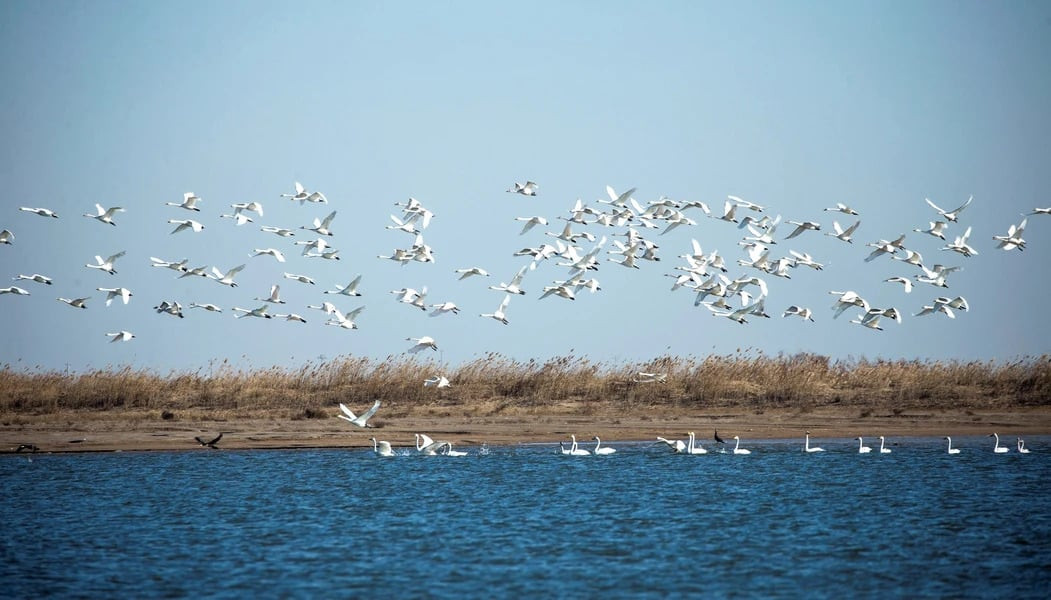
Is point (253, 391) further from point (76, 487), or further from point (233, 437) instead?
point (76, 487)

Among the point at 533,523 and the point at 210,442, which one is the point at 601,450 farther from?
the point at 210,442

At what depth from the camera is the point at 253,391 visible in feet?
119

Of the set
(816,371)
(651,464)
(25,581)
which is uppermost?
(816,371)

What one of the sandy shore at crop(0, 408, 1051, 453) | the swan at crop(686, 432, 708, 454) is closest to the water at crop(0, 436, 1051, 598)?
the swan at crop(686, 432, 708, 454)

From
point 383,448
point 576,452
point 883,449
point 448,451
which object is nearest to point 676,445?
point 576,452

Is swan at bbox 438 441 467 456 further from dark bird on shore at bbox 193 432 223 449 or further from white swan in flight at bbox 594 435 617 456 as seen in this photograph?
dark bird on shore at bbox 193 432 223 449

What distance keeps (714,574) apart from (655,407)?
17795 millimetres

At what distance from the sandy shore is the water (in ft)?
2.66

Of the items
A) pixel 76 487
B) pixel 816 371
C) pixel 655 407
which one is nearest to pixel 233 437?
pixel 76 487

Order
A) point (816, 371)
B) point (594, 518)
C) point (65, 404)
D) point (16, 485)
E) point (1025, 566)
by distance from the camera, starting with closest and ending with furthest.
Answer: point (1025, 566), point (594, 518), point (16, 485), point (65, 404), point (816, 371)

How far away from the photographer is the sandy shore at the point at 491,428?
29688mm

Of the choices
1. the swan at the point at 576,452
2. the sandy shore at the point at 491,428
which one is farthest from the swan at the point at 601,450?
the sandy shore at the point at 491,428

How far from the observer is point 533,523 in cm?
2195

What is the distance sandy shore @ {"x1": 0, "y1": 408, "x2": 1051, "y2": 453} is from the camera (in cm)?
2969
